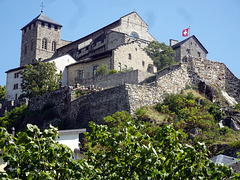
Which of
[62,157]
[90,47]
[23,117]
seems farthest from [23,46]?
[62,157]

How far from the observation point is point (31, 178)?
10672mm

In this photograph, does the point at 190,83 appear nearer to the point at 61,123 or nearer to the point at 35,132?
the point at 61,123

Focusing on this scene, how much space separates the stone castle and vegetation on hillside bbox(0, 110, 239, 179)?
18.4 metres

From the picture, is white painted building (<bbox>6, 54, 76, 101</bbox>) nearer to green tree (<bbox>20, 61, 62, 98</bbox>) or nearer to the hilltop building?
the hilltop building

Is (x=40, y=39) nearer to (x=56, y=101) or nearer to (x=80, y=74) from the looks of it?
(x=80, y=74)

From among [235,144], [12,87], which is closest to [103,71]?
[12,87]

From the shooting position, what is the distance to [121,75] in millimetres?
39844

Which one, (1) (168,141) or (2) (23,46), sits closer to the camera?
(1) (168,141)

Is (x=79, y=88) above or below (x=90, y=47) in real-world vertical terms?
below

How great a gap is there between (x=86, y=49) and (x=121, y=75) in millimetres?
21903

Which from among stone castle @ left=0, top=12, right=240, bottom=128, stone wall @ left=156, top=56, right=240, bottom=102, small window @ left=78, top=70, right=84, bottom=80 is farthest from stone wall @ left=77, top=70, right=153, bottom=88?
small window @ left=78, top=70, right=84, bottom=80

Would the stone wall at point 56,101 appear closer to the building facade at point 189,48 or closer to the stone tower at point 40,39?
the building facade at point 189,48

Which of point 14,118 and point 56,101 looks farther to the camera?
point 14,118

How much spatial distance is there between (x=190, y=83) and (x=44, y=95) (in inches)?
536
